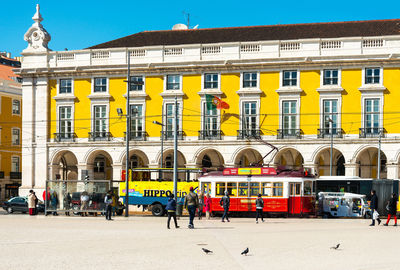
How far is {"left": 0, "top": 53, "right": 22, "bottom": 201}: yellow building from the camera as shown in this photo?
7944 centimetres

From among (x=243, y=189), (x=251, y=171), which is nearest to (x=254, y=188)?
(x=243, y=189)

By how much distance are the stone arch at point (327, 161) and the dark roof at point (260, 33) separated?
9.28 m

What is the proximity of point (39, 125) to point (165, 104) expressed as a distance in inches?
439

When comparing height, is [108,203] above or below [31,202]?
above

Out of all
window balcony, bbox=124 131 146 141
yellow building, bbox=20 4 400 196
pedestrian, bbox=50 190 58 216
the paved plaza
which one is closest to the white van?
yellow building, bbox=20 4 400 196

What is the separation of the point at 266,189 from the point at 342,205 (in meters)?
6.00

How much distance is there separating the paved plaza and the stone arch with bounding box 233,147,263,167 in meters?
30.5

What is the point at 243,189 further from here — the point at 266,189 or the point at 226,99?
the point at 226,99

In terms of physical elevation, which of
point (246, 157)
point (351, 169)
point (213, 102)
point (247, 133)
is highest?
point (213, 102)

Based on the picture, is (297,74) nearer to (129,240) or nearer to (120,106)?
(120,106)

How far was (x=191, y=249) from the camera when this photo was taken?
21.9m

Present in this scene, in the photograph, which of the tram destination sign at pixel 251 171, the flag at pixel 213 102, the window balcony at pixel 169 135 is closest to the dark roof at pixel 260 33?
the flag at pixel 213 102

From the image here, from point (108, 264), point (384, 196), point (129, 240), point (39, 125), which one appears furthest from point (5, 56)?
point (108, 264)

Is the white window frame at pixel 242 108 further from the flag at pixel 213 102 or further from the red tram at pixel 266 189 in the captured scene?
the red tram at pixel 266 189
